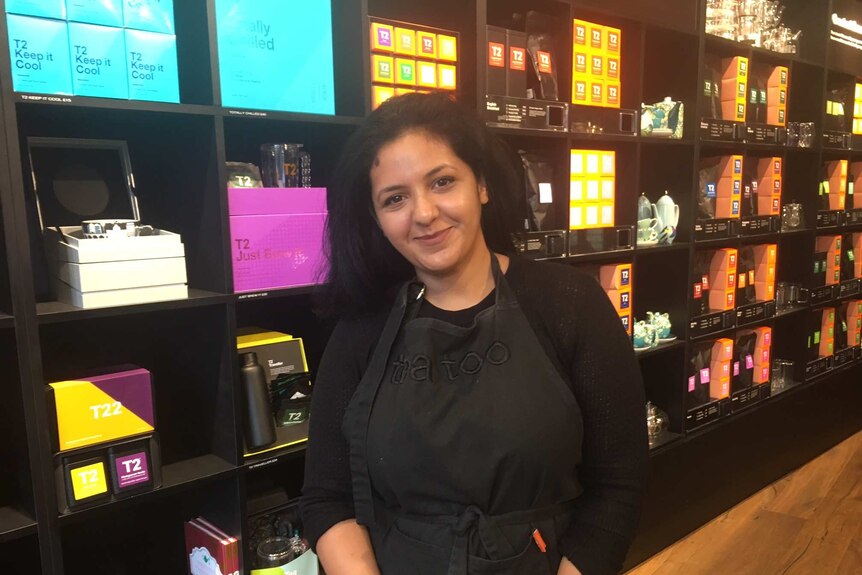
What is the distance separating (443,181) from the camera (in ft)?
4.00

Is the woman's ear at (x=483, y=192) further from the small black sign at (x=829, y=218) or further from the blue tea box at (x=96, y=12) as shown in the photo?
the small black sign at (x=829, y=218)

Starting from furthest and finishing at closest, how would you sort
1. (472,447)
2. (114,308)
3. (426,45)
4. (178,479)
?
(426,45)
(178,479)
(114,308)
(472,447)

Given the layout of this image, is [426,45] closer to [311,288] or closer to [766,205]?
[311,288]

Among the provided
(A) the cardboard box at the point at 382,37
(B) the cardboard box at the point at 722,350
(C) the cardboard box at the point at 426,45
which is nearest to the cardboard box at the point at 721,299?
(B) the cardboard box at the point at 722,350

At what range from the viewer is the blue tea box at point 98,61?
4.48 feet

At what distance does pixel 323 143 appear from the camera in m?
1.94

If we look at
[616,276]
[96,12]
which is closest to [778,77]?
[616,276]

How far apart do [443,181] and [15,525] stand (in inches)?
42.3

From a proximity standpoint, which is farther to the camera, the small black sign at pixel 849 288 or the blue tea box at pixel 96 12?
the small black sign at pixel 849 288

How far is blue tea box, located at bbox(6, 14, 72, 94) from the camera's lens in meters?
1.30

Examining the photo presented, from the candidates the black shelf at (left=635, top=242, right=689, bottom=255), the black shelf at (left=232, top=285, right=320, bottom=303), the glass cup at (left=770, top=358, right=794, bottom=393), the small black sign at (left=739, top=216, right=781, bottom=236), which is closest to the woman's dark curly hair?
the black shelf at (left=232, top=285, right=320, bottom=303)

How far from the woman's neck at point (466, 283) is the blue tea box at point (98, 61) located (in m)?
0.76

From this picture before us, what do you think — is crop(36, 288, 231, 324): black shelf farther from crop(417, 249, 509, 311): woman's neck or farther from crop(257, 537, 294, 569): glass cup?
crop(257, 537, 294, 569): glass cup

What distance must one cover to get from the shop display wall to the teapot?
0.15 feet
